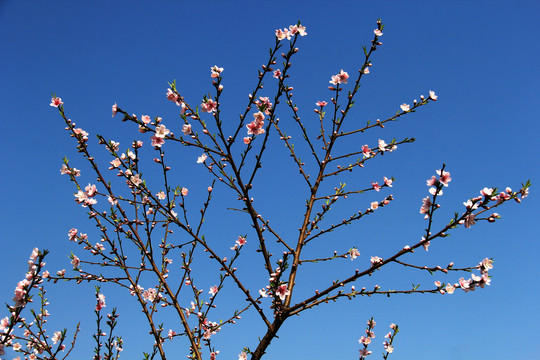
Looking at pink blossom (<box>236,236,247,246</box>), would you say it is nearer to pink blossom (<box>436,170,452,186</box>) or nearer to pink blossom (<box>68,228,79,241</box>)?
pink blossom (<box>68,228,79,241</box>)

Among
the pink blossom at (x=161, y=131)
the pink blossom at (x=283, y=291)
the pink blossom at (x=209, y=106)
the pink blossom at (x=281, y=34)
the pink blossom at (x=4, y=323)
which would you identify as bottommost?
the pink blossom at (x=4, y=323)

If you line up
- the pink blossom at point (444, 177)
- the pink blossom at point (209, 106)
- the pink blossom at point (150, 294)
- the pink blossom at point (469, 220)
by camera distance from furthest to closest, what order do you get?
1. the pink blossom at point (150, 294)
2. the pink blossom at point (209, 106)
3. the pink blossom at point (469, 220)
4. the pink blossom at point (444, 177)

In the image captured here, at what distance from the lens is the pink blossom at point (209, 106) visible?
3564mm

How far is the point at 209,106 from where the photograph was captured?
142 inches

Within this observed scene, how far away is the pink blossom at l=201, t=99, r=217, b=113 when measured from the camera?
3564 millimetres

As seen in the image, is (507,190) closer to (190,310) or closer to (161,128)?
(161,128)

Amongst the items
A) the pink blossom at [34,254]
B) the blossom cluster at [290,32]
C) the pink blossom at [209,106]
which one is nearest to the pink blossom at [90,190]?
the pink blossom at [34,254]

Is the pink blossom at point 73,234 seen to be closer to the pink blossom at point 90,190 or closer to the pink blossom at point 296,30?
the pink blossom at point 90,190

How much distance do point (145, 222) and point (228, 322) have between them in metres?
1.73

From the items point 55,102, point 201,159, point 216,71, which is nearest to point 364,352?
point 201,159

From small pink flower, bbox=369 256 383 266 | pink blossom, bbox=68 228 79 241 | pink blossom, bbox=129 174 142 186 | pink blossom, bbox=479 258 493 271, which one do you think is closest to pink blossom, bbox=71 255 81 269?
pink blossom, bbox=68 228 79 241

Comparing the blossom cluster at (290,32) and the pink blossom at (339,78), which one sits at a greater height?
the pink blossom at (339,78)

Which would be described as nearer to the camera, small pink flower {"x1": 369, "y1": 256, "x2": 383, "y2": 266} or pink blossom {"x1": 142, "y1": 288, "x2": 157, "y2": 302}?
small pink flower {"x1": 369, "y1": 256, "x2": 383, "y2": 266}

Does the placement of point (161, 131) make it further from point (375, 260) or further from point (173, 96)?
point (375, 260)
